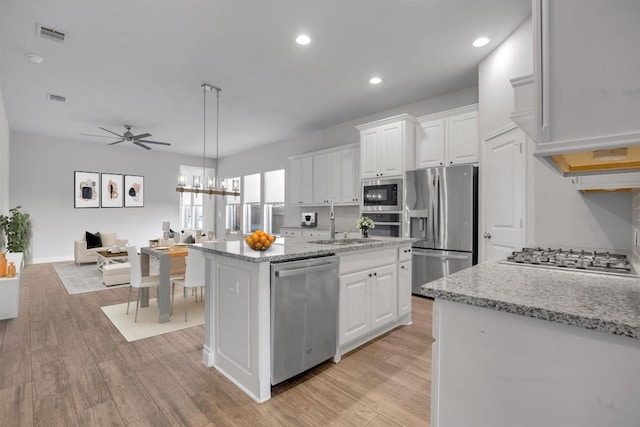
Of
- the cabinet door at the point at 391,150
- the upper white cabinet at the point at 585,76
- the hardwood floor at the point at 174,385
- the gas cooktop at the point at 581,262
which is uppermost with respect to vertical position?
the cabinet door at the point at 391,150

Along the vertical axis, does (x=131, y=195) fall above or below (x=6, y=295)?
above

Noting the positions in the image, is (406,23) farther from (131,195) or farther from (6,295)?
(131,195)

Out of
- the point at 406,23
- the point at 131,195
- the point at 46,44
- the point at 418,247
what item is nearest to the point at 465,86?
the point at 406,23

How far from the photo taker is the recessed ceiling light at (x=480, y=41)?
317 cm

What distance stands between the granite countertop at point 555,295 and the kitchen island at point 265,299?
3.86 ft

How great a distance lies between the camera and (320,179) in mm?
6055

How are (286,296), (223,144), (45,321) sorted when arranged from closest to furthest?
(286,296)
(45,321)
(223,144)

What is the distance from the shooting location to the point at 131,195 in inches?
330

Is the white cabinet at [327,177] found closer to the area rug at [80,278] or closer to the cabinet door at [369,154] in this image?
the cabinet door at [369,154]

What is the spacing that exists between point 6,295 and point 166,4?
3.55m

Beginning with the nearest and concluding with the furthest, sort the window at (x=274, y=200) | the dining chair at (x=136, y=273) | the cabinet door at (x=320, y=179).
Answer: the dining chair at (x=136, y=273)
the cabinet door at (x=320, y=179)
the window at (x=274, y=200)

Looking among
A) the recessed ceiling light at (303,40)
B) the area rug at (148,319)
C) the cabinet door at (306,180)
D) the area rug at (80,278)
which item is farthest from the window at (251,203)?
the recessed ceiling light at (303,40)

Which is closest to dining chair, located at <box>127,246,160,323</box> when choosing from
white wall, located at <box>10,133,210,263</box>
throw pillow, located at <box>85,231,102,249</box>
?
throw pillow, located at <box>85,231,102,249</box>

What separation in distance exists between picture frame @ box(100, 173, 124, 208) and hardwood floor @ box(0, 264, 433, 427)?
556cm
